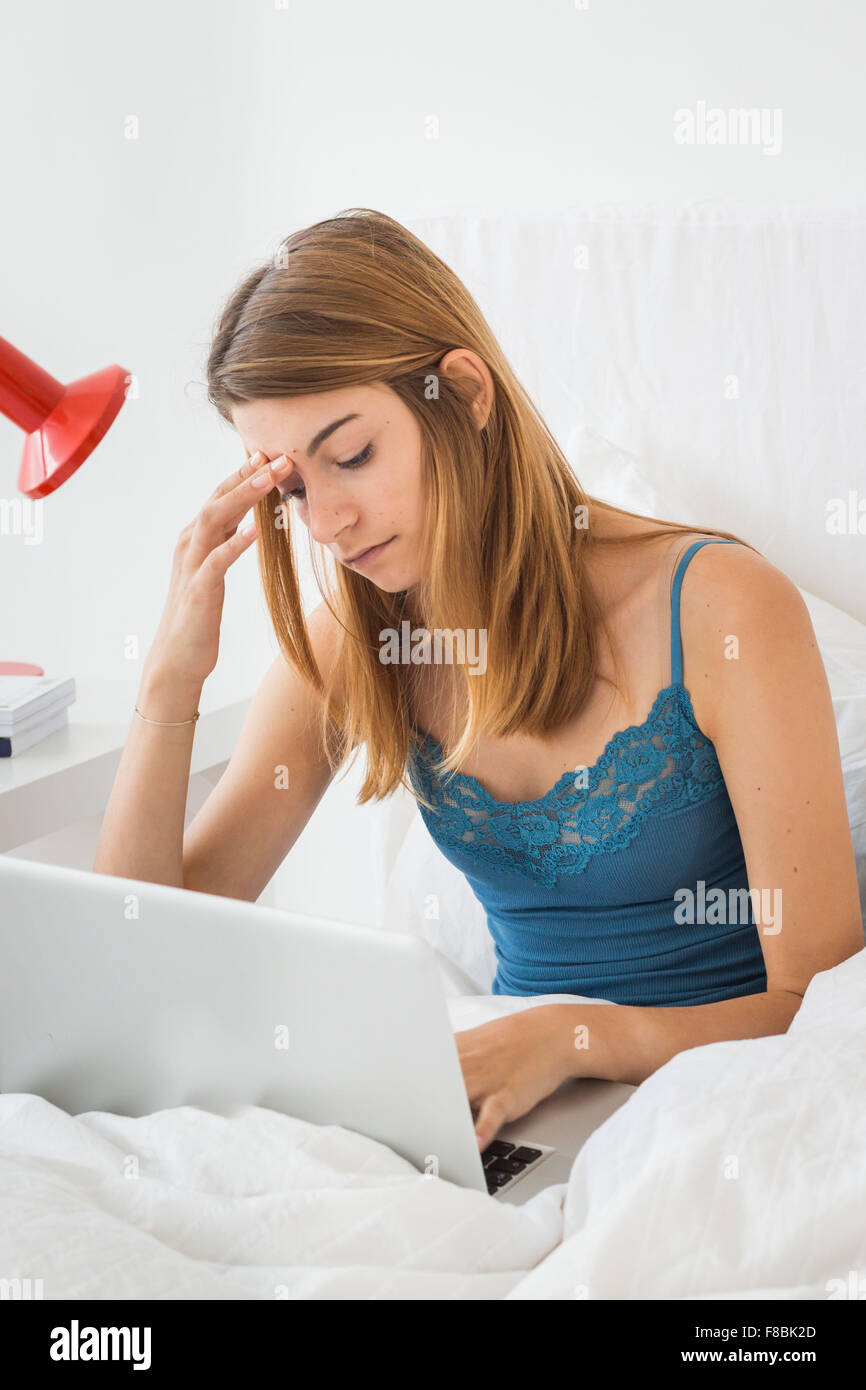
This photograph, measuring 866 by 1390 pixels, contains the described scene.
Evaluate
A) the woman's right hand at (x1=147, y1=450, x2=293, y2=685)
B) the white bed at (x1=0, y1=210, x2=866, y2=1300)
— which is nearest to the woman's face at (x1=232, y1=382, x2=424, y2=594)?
the woman's right hand at (x1=147, y1=450, x2=293, y2=685)

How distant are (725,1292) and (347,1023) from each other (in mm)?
204

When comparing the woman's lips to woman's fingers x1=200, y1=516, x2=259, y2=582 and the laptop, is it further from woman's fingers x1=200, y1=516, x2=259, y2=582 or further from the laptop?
the laptop

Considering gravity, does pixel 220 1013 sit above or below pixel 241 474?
below

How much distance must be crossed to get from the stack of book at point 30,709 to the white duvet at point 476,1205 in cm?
80

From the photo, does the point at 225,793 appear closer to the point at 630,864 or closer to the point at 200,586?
the point at 200,586

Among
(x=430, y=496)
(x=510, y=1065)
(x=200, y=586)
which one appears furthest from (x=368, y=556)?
(x=510, y=1065)

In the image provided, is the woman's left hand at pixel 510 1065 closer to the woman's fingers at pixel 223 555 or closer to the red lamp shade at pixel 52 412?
the woman's fingers at pixel 223 555

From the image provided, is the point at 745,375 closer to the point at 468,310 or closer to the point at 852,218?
the point at 852,218

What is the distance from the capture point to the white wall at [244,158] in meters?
1.48

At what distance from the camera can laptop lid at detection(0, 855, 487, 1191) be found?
0.62 metres

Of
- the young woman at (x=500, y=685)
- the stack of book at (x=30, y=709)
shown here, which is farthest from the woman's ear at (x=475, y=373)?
the stack of book at (x=30, y=709)

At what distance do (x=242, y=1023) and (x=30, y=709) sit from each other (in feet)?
2.94

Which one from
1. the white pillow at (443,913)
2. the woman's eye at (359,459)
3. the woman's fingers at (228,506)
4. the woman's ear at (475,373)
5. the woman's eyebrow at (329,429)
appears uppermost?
the woman's ear at (475,373)

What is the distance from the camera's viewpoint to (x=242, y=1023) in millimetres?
675
